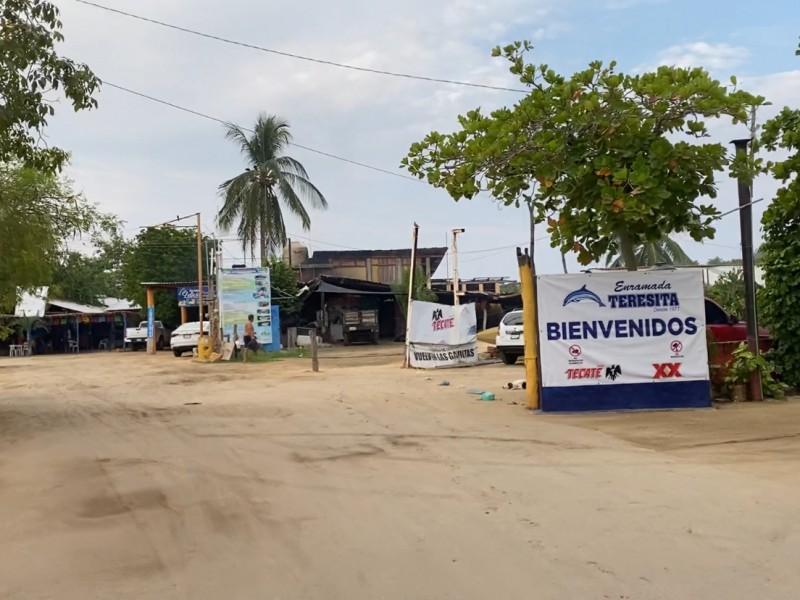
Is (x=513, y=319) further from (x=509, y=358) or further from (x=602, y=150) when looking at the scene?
(x=602, y=150)

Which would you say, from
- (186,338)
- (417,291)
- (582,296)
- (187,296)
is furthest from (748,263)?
(187,296)

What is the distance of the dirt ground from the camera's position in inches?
181

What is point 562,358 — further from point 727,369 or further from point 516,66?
point 516,66

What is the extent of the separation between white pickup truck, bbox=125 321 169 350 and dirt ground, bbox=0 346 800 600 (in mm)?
25934

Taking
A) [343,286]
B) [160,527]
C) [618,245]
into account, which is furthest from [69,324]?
[160,527]

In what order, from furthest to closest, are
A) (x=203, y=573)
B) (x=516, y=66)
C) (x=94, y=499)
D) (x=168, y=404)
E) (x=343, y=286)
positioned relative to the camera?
(x=343, y=286)
(x=168, y=404)
(x=516, y=66)
(x=94, y=499)
(x=203, y=573)

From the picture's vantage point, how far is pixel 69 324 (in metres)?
45.2

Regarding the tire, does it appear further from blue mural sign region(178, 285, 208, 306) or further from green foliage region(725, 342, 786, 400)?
blue mural sign region(178, 285, 208, 306)

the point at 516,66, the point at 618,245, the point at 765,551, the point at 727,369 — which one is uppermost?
the point at 516,66

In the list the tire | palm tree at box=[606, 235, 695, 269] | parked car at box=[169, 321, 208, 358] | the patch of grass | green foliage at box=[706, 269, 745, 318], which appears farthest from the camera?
palm tree at box=[606, 235, 695, 269]

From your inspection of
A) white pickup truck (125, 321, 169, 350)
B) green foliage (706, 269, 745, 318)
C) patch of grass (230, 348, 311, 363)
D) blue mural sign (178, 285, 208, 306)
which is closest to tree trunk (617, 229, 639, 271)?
green foliage (706, 269, 745, 318)

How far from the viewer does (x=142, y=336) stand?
127 ft

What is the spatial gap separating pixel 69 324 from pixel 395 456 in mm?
41812

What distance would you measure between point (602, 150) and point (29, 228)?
8500 millimetres
